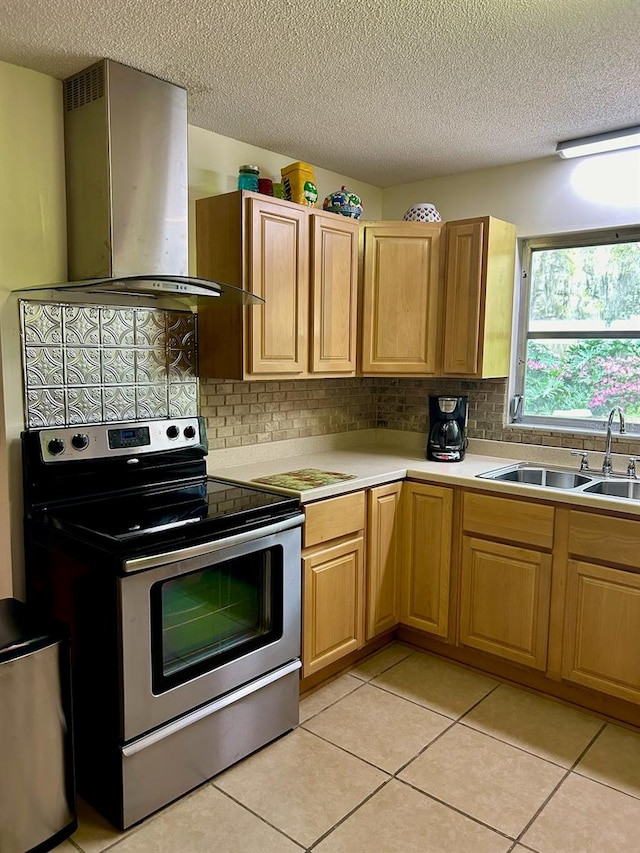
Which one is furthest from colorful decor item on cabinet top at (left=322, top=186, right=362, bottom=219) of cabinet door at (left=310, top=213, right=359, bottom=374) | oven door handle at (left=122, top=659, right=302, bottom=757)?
oven door handle at (left=122, top=659, right=302, bottom=757)

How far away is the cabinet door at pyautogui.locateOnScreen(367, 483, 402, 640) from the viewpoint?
2.81m

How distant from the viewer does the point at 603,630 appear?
243 cm

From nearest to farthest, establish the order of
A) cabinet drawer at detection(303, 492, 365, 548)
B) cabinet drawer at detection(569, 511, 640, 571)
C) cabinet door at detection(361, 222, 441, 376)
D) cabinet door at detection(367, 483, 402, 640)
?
cabinet drawer at detection(569, 511, 640, 571)
cabinet drawer at detection(303, 492, 365, 548)
cabinet door at detection(367, 483, 402, 640)
cabinet door at detection(361, 222, 441, 376)

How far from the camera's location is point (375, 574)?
287 centimetres

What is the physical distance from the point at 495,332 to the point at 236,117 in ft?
5.15

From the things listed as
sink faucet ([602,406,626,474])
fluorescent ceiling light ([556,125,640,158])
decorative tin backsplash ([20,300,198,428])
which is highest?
fluorescent ceiling light ([556,125,640,158])

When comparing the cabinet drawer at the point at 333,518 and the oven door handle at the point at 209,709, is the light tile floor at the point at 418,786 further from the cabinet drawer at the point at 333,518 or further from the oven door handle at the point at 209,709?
the cabinet drawer at the point at 333,518

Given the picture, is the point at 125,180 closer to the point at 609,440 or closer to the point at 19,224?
the point at 19,224

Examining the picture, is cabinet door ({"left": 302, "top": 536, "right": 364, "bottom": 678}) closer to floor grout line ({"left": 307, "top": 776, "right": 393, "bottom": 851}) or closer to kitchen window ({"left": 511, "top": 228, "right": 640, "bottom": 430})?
floor grout line ({"left": 307, "top": 776, "right": 393, "bottom": 851})

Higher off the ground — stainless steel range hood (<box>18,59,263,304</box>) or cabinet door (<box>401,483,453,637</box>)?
stainless steel range hood (<box>18,59,263,304</box>)

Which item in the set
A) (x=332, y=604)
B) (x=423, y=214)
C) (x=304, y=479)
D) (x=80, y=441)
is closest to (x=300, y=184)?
(x=423, y=214)

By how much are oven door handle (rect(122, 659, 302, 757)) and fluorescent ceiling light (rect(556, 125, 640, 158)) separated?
2530 mm

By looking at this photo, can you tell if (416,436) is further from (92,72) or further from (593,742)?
(92,72)

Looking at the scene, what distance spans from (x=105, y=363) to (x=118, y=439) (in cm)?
29
